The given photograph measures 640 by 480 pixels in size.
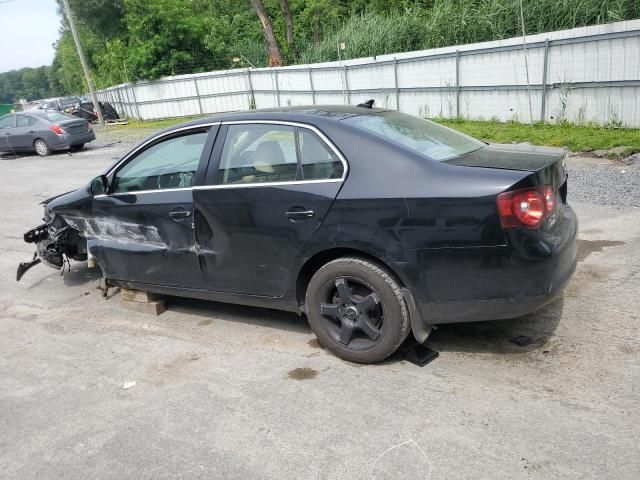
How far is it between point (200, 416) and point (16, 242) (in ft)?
18.9

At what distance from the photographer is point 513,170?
10.3ft

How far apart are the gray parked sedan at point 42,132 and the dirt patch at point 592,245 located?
16901 mm

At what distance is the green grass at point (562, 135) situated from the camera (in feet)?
32.2

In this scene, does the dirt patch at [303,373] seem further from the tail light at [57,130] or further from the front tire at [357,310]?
the tail light at [57,130]

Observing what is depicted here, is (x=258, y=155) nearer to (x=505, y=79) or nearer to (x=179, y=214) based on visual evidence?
(x=179, y=214)

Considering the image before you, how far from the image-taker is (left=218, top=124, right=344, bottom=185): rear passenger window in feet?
11.7

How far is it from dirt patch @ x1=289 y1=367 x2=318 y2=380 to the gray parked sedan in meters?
16.9

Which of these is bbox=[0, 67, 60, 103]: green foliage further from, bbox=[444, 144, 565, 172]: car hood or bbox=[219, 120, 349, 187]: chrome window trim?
bbox=[444, 144, 565, 172]: car hood

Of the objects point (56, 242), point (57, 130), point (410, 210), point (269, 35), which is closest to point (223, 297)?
point (410, 210)

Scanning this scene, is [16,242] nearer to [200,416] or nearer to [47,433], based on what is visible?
[47,433]

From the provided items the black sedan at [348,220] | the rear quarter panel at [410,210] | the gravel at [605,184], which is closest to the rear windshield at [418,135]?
the black sedan at [348,220]

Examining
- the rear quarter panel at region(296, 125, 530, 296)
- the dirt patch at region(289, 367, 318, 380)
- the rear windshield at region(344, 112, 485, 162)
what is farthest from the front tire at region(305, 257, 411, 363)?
the rear windshield at region(344, 112, 485, 162)

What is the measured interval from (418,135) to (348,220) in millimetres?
942

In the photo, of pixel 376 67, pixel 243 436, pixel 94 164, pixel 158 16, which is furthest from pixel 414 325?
pixel 158 16
